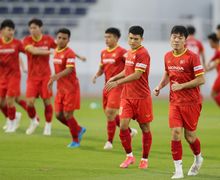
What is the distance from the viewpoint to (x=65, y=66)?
1493 centimetres

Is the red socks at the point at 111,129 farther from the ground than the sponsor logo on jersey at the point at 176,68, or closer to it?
closer to it

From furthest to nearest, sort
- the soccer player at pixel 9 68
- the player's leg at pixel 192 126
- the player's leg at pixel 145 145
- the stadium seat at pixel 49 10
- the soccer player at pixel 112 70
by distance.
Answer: the stadium seat at pixel 49 10 < the soccer player at pixel 9 68 < the soccer player at pixel 112 70 < the player's leg at pixel 145 145 < the player's leg at pixel 192 126

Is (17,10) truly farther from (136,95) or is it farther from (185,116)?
(185,116)

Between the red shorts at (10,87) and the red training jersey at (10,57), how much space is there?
96 millimetres

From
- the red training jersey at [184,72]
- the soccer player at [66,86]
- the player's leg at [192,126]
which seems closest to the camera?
the red training jersey at [184,72]

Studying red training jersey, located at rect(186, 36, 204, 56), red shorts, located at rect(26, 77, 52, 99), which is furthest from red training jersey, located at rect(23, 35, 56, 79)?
red training jersey, located at rect(186, 36, 204, 56)

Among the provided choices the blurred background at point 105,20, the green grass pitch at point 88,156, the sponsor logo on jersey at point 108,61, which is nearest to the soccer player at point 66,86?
the green grass pitch at point 88,156

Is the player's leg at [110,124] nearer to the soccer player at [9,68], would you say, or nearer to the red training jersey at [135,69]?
the red training jersey at [135,69]

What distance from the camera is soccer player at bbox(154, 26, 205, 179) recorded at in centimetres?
1085

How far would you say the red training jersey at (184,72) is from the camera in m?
10.9

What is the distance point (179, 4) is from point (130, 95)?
2319 centimetres

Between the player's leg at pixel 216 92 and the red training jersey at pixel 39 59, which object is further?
the red training jersey at pixel 39 59

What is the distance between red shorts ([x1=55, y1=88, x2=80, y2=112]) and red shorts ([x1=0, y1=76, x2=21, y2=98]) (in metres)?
2.38

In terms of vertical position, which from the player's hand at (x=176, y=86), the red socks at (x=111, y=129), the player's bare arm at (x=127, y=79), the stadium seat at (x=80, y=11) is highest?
the stadium seat at (x=80, y=11)
